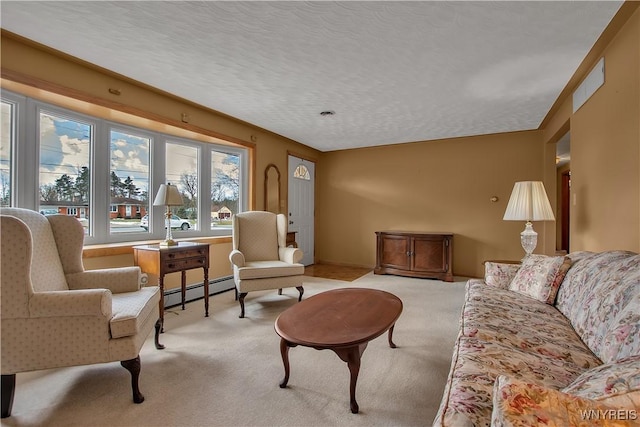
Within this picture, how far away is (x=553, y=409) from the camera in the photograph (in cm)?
68

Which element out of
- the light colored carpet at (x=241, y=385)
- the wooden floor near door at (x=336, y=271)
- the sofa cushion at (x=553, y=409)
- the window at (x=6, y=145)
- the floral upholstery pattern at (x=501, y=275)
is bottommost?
the light colored carpet at (x=241, y=385)

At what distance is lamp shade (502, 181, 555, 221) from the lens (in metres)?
3.00

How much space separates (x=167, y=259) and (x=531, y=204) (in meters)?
3.58

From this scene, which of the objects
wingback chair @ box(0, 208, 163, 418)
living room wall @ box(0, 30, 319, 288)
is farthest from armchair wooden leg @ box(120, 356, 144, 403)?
living room wall @ box(0, 30, 319, 288)

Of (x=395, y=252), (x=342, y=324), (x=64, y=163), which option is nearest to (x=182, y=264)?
(x=64, y=163)

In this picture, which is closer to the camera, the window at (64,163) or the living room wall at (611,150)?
the living room wall at (611,150)

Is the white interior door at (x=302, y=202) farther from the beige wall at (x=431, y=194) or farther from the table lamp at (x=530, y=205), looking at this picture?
the table lamp at (x=530, y=205)

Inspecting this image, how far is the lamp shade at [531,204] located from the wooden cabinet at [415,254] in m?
1.63

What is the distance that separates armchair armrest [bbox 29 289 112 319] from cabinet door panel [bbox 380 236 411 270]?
4.15 meters

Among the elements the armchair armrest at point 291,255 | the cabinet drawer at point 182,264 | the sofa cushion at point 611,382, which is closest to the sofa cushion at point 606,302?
the sofa cushion at point 611,382

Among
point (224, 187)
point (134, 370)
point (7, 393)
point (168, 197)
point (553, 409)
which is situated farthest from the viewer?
point (224, 187)

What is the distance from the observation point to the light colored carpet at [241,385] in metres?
1.60

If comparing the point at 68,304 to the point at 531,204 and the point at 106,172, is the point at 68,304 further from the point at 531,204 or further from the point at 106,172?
the point at 531,204

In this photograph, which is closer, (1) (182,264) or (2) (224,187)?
(1) (182,264)
